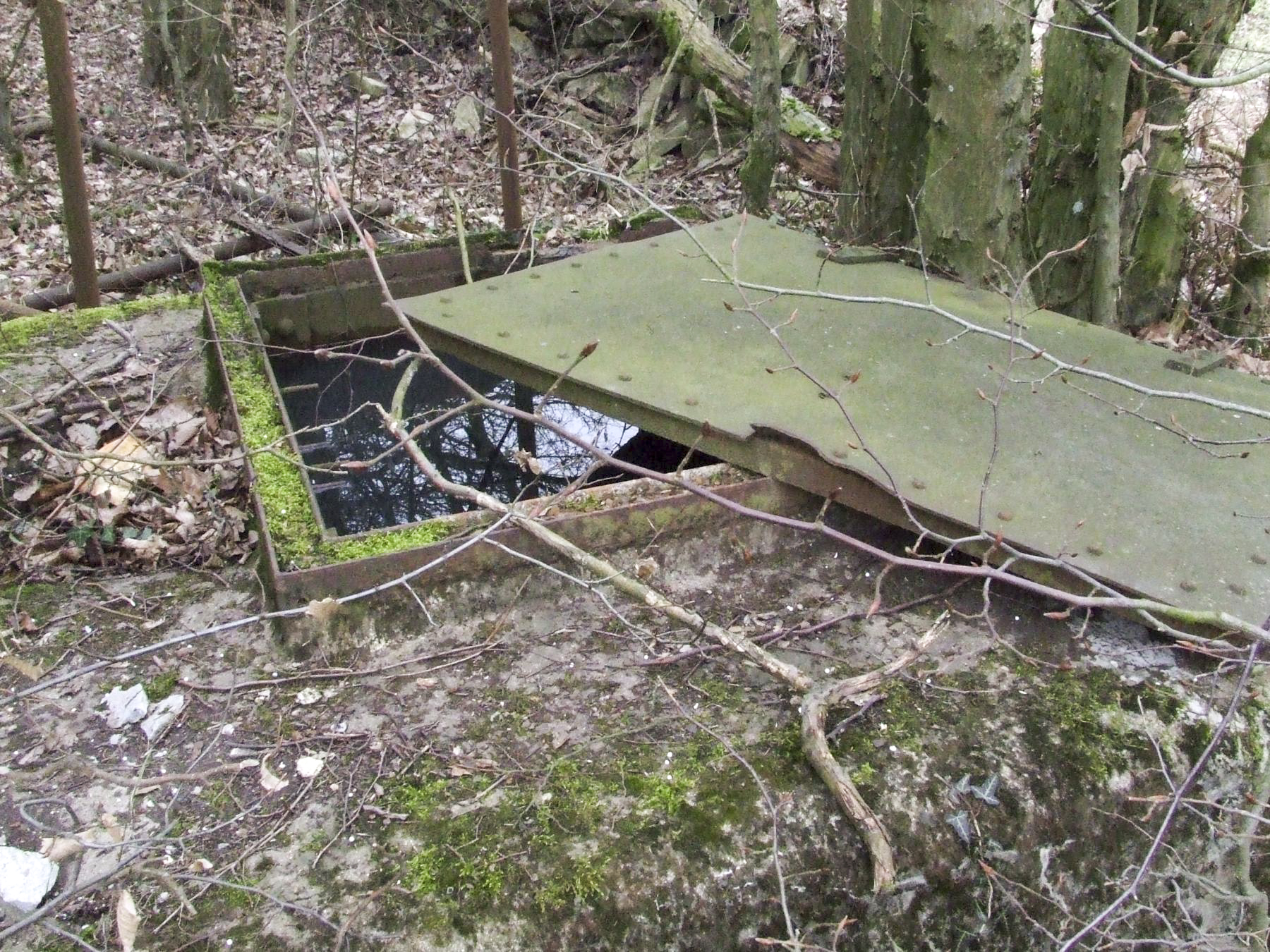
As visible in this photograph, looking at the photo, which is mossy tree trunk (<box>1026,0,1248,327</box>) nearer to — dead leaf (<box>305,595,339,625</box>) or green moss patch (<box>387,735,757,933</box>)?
green moss patch (<box>387,735,757,933</box>)

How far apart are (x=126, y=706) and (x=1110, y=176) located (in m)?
3.62

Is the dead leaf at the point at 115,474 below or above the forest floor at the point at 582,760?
above

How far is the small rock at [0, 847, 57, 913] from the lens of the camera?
161cm

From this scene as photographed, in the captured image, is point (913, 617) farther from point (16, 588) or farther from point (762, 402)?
point (16, 588)

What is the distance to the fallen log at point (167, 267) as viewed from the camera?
4.11 metres

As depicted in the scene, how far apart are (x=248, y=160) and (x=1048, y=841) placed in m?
6.49

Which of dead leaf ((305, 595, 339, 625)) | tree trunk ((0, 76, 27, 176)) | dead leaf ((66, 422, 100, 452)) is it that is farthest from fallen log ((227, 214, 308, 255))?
dead leaf ((305, 595, 339, 625))

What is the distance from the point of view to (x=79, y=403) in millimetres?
3014

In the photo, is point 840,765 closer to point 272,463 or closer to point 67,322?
point 272,463

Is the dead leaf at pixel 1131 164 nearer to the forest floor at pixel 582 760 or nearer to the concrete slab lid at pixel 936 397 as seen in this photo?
the concrete slab lid at pixel 936 397

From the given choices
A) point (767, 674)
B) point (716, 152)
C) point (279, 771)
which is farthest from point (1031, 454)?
point (716, 152)

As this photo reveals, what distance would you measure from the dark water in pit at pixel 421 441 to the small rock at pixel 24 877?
1286 mm

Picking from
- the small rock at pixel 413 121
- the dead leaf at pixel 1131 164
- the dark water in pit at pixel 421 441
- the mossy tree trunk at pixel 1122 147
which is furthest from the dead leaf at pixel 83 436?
the small rock at pixel 413 121

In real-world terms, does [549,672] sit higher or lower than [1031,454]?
lower
